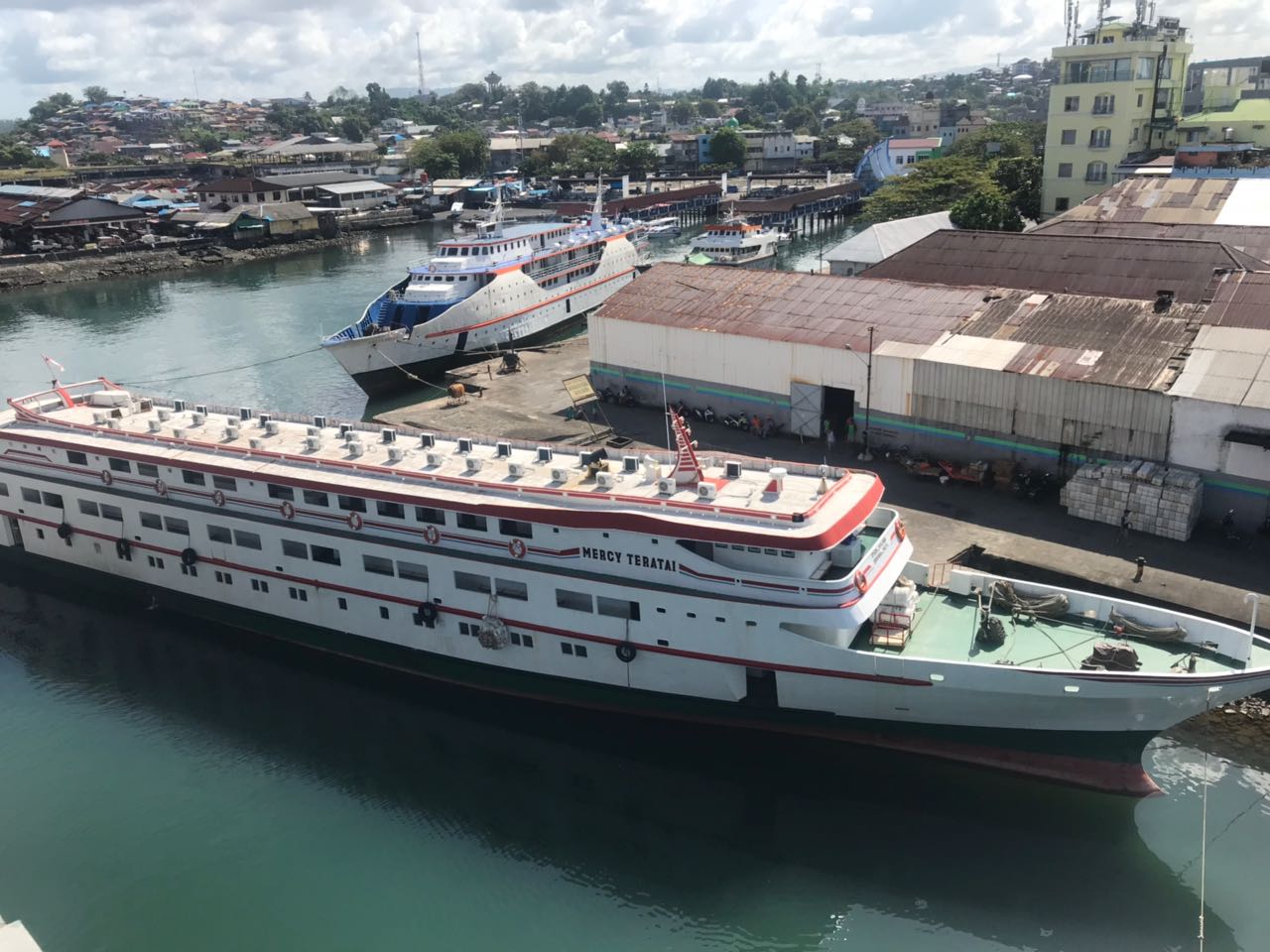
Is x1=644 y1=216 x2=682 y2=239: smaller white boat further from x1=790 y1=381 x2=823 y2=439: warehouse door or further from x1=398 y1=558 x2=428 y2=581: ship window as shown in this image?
x1=398 y1=558 x2=428 y2=581: ship window

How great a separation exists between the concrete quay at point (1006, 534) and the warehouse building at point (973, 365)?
1538 millimetres

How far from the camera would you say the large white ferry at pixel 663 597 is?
2064cm

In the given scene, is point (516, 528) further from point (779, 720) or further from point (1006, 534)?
point (1006, 534)

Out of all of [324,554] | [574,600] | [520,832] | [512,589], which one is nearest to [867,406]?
[574,600]

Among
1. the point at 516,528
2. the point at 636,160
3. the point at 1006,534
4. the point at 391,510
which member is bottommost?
the point at 1006,534

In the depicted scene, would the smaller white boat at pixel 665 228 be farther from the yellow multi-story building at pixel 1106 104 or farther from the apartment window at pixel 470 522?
the apartment window at pixel 470 522

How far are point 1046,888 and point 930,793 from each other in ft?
10.4

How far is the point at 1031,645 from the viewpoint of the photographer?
2139 centimetres

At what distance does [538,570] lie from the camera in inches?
917

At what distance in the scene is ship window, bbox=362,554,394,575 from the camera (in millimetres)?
25312

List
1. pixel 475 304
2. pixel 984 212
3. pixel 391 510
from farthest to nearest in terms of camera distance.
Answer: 1. pixel 984 212
2. pixel 475 304
3. pixel 391 510

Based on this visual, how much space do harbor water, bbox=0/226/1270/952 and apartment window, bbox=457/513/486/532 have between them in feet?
16.3

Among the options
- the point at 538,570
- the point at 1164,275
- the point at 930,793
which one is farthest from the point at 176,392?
the point at 1164,275

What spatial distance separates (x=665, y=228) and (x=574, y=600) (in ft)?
297
